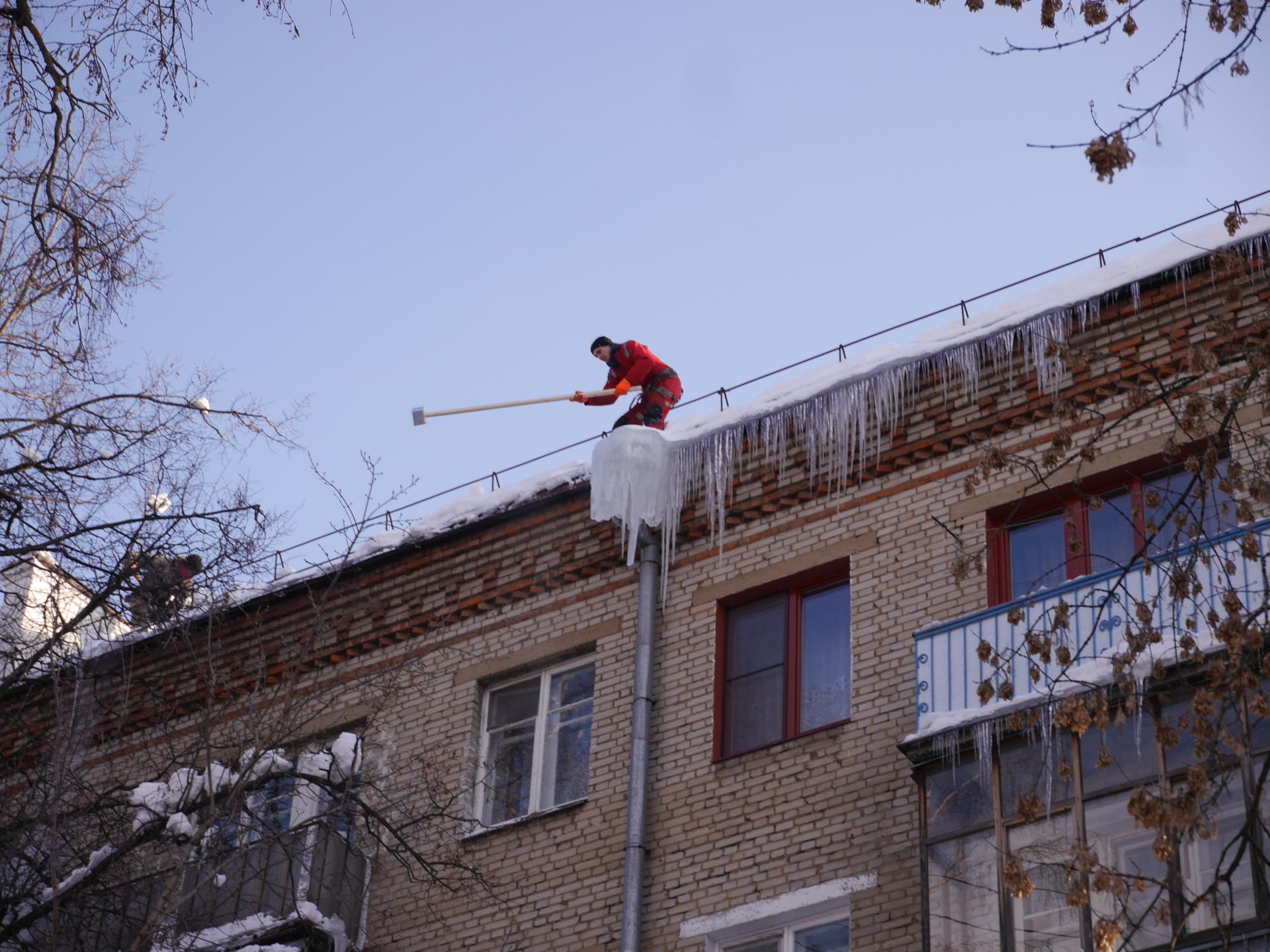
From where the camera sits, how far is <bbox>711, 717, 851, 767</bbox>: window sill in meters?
11.9

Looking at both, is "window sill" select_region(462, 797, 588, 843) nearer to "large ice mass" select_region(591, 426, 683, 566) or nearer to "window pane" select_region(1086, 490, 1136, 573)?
"large ice mass" select_region(591, 426, 683, 566)

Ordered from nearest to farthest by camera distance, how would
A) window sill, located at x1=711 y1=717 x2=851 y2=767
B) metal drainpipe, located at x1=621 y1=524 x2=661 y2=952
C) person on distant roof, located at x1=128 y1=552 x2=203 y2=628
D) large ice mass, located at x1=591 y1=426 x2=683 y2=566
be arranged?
person on distant roof, located at x1=128 y1=552 x2=203 y2=628 < metal drainpipe, located at x1=621 y1=524 x2=661 y2=952 < window sill, located at x1=711 y1=717 x2=851 y2=767 < large ice mass, located at x1=591 y1=426 x2=683 y2=566

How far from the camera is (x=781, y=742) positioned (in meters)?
12.1

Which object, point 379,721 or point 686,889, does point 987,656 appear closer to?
point 686,889

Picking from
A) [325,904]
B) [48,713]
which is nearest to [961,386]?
[325,904]

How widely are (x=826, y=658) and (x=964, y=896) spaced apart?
9.32ft

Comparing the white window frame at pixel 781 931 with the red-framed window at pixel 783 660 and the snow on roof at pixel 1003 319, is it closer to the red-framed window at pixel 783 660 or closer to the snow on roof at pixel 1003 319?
the red-framed window at pixel 783 660

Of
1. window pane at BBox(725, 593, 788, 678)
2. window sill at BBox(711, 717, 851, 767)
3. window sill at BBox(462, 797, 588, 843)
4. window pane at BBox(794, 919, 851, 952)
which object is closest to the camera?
window pane at BBox(794, 919, 851, 952)

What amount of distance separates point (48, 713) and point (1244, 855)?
968 cm

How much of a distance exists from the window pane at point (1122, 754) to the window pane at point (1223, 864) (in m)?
0.40

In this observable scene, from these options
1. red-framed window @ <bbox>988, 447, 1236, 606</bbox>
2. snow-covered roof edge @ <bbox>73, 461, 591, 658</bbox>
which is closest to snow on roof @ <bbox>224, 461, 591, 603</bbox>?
snow-covered roof edge @ <bbox>73, 461, 591, 658</bbox>

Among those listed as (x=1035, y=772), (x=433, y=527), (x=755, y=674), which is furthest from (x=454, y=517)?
(x=1035, y=772)

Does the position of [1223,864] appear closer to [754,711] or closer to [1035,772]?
[1035,772]

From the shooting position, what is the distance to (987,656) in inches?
317
